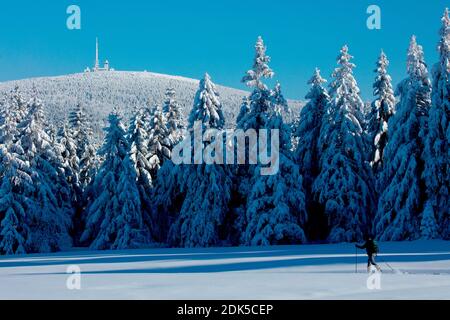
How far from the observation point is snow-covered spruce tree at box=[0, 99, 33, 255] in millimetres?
41625

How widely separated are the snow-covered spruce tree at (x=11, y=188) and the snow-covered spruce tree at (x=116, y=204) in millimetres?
5651

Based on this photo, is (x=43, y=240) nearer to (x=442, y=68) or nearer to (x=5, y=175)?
(x=5, y=175)

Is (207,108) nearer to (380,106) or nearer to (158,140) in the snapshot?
(158,140)

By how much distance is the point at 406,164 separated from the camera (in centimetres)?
3681

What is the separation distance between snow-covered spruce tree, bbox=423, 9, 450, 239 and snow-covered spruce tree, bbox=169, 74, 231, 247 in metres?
14.1

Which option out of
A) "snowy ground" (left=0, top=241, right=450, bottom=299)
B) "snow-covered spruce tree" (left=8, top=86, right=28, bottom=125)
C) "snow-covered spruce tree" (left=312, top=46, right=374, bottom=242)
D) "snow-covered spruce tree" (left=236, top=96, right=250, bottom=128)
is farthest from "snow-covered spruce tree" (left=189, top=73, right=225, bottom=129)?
"snowy ground" (left=0, top=241, right=450, bottom=299)

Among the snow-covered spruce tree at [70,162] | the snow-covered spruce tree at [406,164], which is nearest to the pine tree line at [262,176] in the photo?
the snow-covered spruce tree at [406,164]

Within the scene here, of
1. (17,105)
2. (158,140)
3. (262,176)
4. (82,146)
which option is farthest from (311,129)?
(82,146)

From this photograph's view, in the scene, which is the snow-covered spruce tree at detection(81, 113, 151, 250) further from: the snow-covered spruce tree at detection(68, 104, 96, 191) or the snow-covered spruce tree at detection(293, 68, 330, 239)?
the snow-covered spruce tree at detection(293, 68, 330, 239)

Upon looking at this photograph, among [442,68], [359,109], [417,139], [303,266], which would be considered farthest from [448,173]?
[303,266]

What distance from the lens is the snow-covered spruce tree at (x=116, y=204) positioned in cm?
4497

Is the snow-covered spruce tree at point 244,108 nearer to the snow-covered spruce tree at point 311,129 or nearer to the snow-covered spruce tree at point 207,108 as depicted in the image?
the snow-covered spruce tree at point 207,108

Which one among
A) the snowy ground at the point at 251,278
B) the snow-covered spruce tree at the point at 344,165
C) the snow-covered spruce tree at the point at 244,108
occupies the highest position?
the snow-covered spruce tree at the point at 244,108
